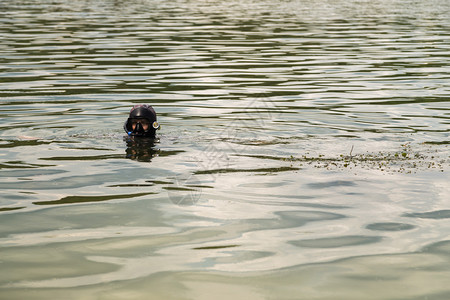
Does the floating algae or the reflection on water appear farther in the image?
the reflection on water

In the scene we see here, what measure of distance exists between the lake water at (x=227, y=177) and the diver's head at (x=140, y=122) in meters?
0.27

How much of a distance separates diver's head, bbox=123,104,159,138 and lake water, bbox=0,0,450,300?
0.90 ft

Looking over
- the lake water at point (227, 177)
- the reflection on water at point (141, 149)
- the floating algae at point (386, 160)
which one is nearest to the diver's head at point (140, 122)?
the reflection on water at point (141, 149)

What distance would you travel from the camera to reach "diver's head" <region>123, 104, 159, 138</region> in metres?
11.2

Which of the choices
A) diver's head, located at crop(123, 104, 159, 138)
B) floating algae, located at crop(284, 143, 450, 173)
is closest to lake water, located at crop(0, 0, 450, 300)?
floating algae, located at crop(284, 143, 450, 173)

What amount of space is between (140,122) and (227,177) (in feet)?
8.78

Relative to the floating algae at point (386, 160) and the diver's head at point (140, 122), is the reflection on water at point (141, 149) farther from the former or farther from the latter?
the floating algae at point (386, 160)

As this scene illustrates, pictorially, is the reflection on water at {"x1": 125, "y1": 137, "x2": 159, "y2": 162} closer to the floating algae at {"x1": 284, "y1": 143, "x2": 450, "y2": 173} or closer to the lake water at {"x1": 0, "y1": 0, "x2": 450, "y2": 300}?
the lake water at {"x1": 0, "y1": 0, "x2": 450, "y2": 300}

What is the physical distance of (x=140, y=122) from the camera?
11.2 meters

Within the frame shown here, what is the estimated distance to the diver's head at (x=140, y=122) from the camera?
1117 centimetres

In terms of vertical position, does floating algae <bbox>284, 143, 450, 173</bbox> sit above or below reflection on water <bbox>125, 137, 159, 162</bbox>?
above

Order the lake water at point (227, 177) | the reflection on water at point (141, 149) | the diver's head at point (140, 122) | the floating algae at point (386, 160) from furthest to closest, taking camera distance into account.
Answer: the diver's head at point (140, 122) < the reflection on water at point (141, 149) < the floating algae at point (386, 160) < the lake water at point (227, 177)

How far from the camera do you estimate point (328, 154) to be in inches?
401

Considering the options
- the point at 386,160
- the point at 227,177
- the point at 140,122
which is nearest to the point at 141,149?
the point at 140,122
